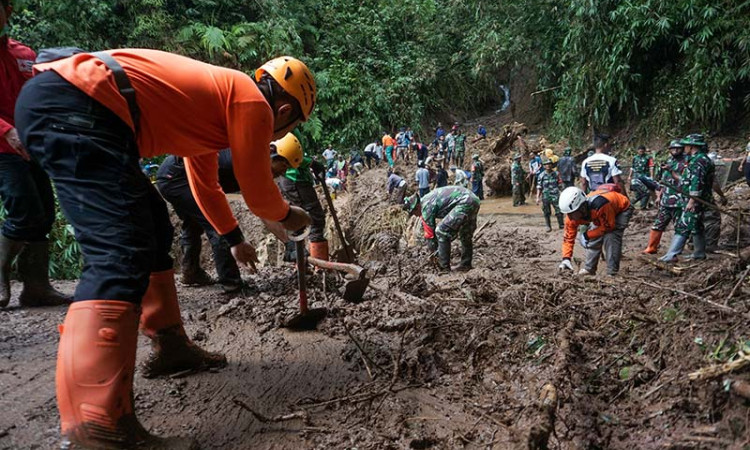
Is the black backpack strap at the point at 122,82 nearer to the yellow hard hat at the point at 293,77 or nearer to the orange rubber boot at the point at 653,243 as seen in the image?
the yellow hard hat at the point at 293,77

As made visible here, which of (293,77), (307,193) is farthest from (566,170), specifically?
(293,77)

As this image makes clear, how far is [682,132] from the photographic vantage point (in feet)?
45.8

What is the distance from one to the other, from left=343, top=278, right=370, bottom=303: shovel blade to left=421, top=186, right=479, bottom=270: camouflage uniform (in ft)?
9.55

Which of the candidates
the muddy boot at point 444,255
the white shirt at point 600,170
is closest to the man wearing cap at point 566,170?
the white shirt at point 600,170

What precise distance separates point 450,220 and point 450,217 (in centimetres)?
5

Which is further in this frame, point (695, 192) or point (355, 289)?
point (695, 192)

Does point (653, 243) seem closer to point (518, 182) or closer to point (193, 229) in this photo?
point (518, 182)

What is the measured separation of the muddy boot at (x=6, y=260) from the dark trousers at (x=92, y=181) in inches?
88.0

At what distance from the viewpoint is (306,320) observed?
3.14 m

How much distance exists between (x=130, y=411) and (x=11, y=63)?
2824 millimetres

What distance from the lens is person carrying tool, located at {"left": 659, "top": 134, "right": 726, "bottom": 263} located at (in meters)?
6.29

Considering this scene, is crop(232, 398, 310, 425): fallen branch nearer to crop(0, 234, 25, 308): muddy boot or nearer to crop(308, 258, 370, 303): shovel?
crop(308, 258, 370, 303): shovel

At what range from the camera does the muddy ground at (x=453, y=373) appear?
1773 millimetres

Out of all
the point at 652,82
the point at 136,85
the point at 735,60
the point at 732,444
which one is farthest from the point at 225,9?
the point at 732,444
